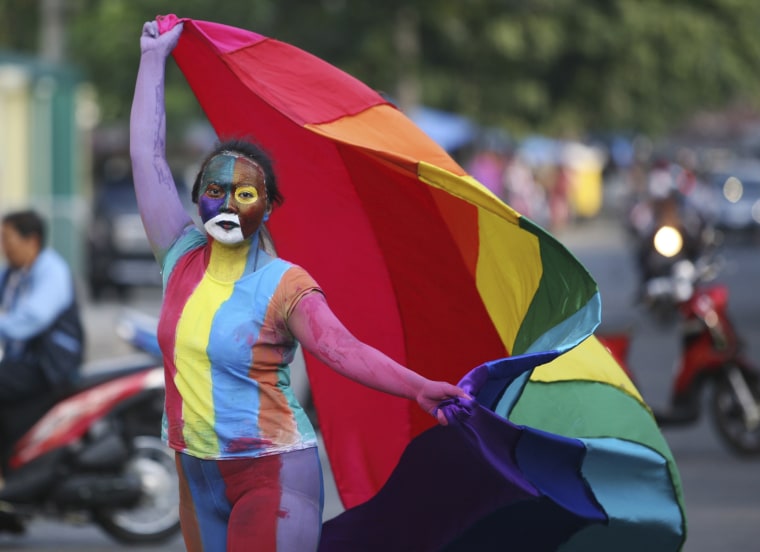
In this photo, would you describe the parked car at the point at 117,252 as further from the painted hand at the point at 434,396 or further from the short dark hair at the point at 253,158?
the painted hand at the point at 434,396

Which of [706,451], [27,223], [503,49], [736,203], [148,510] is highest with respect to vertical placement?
[503,49]

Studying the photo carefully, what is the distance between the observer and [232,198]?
479 cm

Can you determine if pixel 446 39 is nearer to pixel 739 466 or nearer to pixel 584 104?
pixel 584 104

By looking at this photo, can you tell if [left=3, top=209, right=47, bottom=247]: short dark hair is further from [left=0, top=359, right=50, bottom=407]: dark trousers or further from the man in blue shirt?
[left=0, top=359, right=50, bottom=407]: dark trousers

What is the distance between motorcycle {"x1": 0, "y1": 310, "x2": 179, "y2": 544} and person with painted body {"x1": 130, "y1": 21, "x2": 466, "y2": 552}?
4.08m

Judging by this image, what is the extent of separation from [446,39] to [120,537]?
31103 mm

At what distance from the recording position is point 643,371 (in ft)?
57.9

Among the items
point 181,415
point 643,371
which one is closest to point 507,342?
point 181,415

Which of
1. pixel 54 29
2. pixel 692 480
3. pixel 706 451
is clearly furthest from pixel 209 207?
pixel 54 29

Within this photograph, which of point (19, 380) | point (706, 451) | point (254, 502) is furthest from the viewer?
point (706, 451)

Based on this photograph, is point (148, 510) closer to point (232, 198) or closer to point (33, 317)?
point (33, 317)

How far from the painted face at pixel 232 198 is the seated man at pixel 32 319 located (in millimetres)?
4032

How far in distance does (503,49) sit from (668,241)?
2734cm

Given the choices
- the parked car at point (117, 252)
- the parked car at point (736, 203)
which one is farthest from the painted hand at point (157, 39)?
the parked car at point (736, 203)
